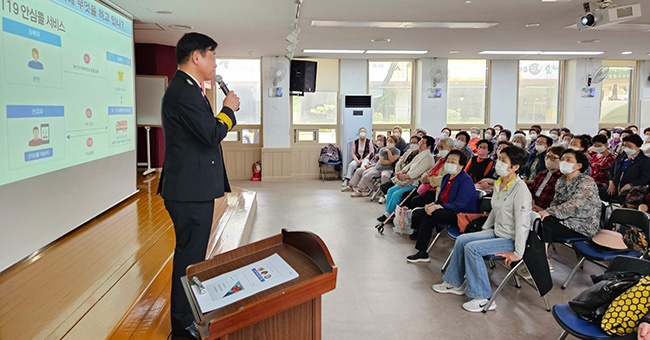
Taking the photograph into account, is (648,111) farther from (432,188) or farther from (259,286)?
(259,286)

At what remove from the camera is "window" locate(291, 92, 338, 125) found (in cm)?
1194

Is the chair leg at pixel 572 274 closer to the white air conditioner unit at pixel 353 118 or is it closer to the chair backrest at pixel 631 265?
the chair backrest at pixel 631 265

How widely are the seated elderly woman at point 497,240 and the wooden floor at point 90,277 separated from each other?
84.2 inches

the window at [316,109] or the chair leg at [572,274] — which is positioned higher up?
the window at [316,109]

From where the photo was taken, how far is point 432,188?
6.14 metres

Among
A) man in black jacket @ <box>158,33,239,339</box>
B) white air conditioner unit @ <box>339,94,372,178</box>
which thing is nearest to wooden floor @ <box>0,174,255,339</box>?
man in black jacket @ <box>158,33,239,339</box>

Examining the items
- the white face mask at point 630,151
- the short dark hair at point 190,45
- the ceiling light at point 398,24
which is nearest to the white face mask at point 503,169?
the short dark hair at point 190,45

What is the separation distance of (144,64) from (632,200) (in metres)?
7.95

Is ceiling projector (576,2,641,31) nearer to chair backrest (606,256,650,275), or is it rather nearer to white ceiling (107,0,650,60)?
white ceiling (107,0,650,60)

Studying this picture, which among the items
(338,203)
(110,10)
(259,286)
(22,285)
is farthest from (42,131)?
(338,203)

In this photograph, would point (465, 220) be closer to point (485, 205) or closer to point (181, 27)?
point (485, 205)

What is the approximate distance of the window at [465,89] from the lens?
40.4 ft

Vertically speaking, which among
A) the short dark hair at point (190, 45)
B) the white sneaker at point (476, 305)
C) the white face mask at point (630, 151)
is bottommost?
the white sneaker at point (476, 305)

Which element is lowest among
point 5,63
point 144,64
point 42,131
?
point 42,131
